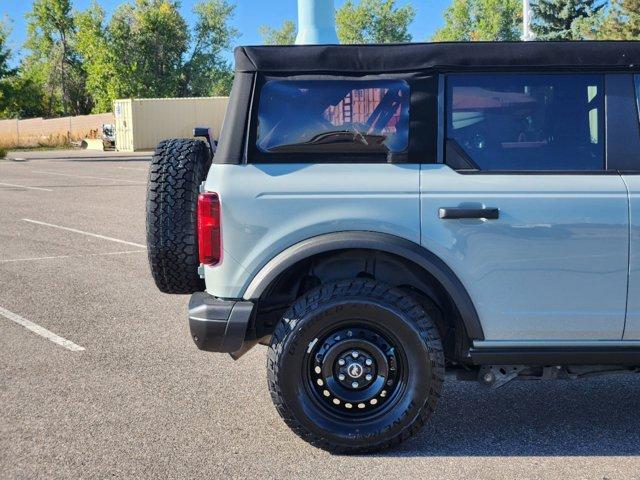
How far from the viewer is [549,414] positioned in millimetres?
4746

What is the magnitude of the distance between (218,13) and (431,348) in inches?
3029

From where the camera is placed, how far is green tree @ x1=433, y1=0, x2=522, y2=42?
91625mm

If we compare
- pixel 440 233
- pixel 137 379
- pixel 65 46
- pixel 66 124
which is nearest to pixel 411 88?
pixel 440 233

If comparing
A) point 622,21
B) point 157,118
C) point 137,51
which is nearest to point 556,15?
point 622,21

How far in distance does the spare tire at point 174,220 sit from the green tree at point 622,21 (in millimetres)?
33565

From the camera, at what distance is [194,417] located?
15.4 feet

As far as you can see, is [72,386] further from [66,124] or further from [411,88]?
[66,124]

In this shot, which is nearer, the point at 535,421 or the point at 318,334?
the point at 318,334

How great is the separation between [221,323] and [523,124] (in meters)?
1.76

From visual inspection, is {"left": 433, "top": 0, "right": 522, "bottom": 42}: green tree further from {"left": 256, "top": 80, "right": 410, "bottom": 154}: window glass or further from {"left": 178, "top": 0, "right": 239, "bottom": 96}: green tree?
{"left": 256, "top": 80, "right": 410, "bottom": 154}: window glass

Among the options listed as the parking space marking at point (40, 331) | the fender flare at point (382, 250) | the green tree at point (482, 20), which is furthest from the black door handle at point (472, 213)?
the green tree at point (482, 20)

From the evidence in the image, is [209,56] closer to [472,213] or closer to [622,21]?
[622,21]

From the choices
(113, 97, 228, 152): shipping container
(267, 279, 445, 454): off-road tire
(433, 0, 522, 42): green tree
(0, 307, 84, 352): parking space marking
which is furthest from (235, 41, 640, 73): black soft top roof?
(433, 0, 522, 42): green tree

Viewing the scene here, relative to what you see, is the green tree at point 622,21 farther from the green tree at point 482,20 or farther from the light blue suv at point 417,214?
the green tree at point 482,20
